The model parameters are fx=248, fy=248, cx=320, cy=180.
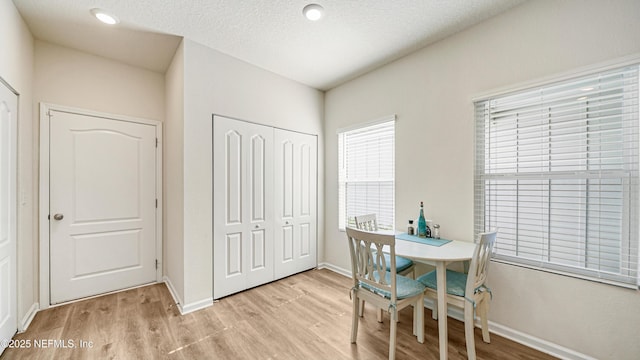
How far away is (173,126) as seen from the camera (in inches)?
112

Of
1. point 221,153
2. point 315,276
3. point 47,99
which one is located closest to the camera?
point 47,99

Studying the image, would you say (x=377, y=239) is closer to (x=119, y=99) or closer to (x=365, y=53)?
(x=365, y=53)

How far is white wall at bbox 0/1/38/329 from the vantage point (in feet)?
6.28

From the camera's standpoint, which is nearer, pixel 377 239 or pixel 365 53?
pixel 377 239

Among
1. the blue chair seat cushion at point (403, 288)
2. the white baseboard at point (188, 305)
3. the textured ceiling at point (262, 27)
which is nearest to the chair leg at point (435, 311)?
the blue chair seat cushion at point (403, 288)

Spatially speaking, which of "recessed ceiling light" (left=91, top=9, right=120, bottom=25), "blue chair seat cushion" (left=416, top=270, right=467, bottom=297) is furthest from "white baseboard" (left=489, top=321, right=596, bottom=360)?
"recessed ceiling light" (left=91, top=9, right=120, bottom=25)

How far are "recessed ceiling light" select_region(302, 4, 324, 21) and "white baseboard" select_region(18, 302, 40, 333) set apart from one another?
11.7ft

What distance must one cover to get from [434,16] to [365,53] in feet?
2.61

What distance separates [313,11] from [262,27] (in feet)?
1.77

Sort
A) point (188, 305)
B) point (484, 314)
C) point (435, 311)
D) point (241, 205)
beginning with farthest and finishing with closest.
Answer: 1. point (241, 205)
2. point (188, 305)
3. point (435, 311)
4. point (484, 314)

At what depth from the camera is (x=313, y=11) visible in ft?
6.84

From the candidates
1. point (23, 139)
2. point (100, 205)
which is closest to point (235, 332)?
point (100, 205)

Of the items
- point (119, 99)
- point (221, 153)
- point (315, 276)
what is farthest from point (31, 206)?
point (315, 276)

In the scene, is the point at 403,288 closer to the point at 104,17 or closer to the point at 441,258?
the point at 441,258
